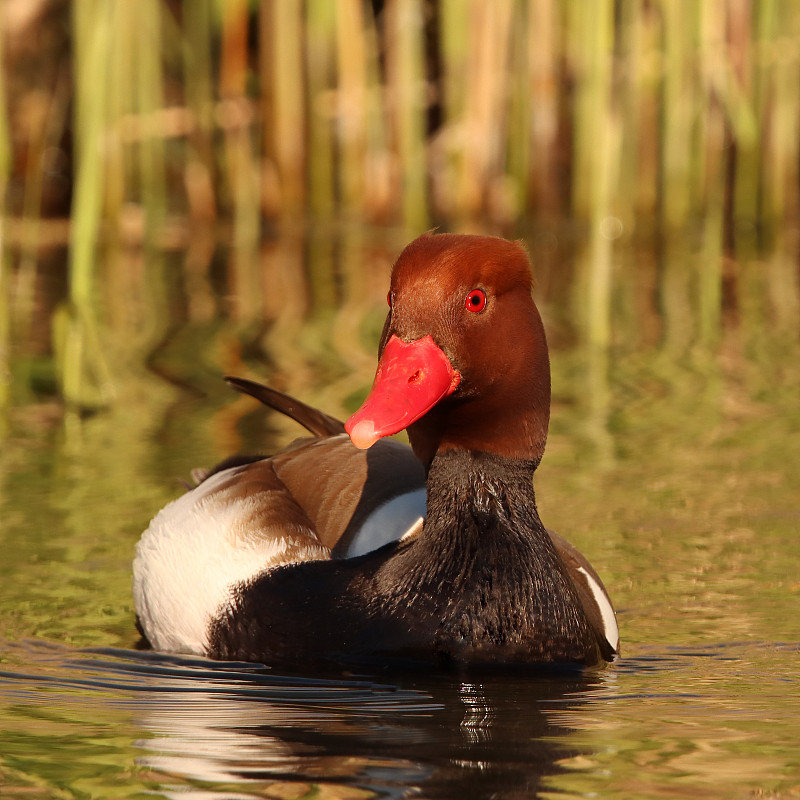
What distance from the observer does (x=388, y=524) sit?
15.9 feet

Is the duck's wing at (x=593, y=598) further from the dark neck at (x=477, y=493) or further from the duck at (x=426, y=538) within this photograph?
the dark neck at (x=477, y=493)

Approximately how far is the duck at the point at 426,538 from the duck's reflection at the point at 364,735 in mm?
145

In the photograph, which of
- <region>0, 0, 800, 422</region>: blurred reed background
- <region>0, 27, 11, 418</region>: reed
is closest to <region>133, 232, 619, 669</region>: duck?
<region>0, 27, 11, 418</region>: reed

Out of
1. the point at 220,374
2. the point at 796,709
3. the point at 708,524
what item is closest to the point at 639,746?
the point at 796,709

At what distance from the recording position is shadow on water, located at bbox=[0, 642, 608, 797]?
11.2ft

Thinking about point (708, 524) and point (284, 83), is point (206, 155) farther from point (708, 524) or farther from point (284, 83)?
point (708, 524)

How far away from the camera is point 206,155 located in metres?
12.9

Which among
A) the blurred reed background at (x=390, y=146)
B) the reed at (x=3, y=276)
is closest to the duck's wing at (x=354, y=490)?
the reed at (x=3, y=276)

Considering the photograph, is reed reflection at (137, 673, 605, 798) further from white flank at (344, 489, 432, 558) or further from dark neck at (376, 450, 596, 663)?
white flank at (344, 489, 432, 558)

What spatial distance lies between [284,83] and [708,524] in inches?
292

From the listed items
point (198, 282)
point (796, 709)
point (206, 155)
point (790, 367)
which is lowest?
point (796, 709)

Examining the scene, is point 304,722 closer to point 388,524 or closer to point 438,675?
point 438,675

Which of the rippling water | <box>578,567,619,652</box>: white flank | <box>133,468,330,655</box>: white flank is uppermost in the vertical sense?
<box>133,468,330,655</box>: white flank

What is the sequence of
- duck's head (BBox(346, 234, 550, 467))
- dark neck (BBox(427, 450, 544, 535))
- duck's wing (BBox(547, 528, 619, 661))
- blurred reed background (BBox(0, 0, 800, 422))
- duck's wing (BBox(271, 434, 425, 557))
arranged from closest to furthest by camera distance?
duck's head (BBox(346, 234, 550, 467)) → dark neck (BBox(427, 450, 544, 535)) → duck's wing (BBox(547, 528, 619, 661)) → duck's wing (BBox(271, 434, 425, 557)) → blurred reed background (BBox(0, 0, 800, 422))
